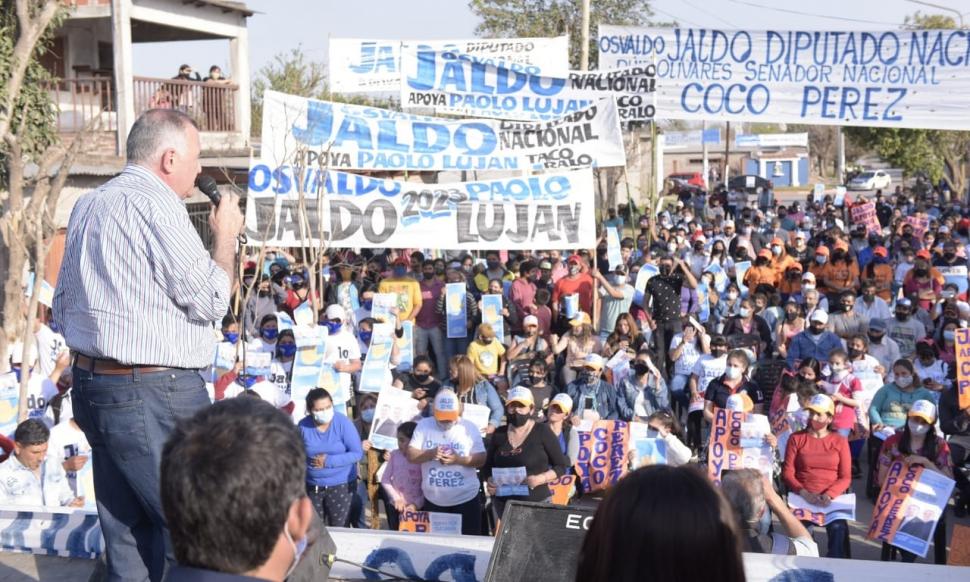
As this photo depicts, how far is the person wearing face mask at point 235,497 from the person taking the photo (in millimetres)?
1988

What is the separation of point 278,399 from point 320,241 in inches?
104

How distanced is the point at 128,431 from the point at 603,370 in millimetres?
8266

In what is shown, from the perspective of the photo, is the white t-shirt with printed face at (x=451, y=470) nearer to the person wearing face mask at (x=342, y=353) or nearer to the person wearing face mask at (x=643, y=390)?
the person wearing face mask at (x=643, y=390)

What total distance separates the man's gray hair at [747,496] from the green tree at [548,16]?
31.9 meters

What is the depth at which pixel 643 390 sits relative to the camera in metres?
10.4

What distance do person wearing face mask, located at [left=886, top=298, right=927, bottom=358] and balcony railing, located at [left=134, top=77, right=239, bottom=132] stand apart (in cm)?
1213

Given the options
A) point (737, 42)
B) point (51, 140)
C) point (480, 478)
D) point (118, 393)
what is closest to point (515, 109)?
point (737, 42)

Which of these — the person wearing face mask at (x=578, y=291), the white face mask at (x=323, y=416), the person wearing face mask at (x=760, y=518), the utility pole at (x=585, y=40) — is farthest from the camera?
the utility pole at (x=585, y=40)

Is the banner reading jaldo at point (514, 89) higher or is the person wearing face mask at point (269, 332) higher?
the banner reading jaldo at point (514, 89)

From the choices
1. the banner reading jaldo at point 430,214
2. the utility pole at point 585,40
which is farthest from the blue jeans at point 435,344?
the utility pole at point 585,40

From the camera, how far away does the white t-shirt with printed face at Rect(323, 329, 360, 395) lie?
1094cm

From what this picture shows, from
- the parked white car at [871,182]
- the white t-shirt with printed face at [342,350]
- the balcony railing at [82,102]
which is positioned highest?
the balcony railing at [82,102]

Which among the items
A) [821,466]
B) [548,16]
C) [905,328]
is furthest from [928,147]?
[821,466]

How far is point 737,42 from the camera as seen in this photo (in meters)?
16.4
